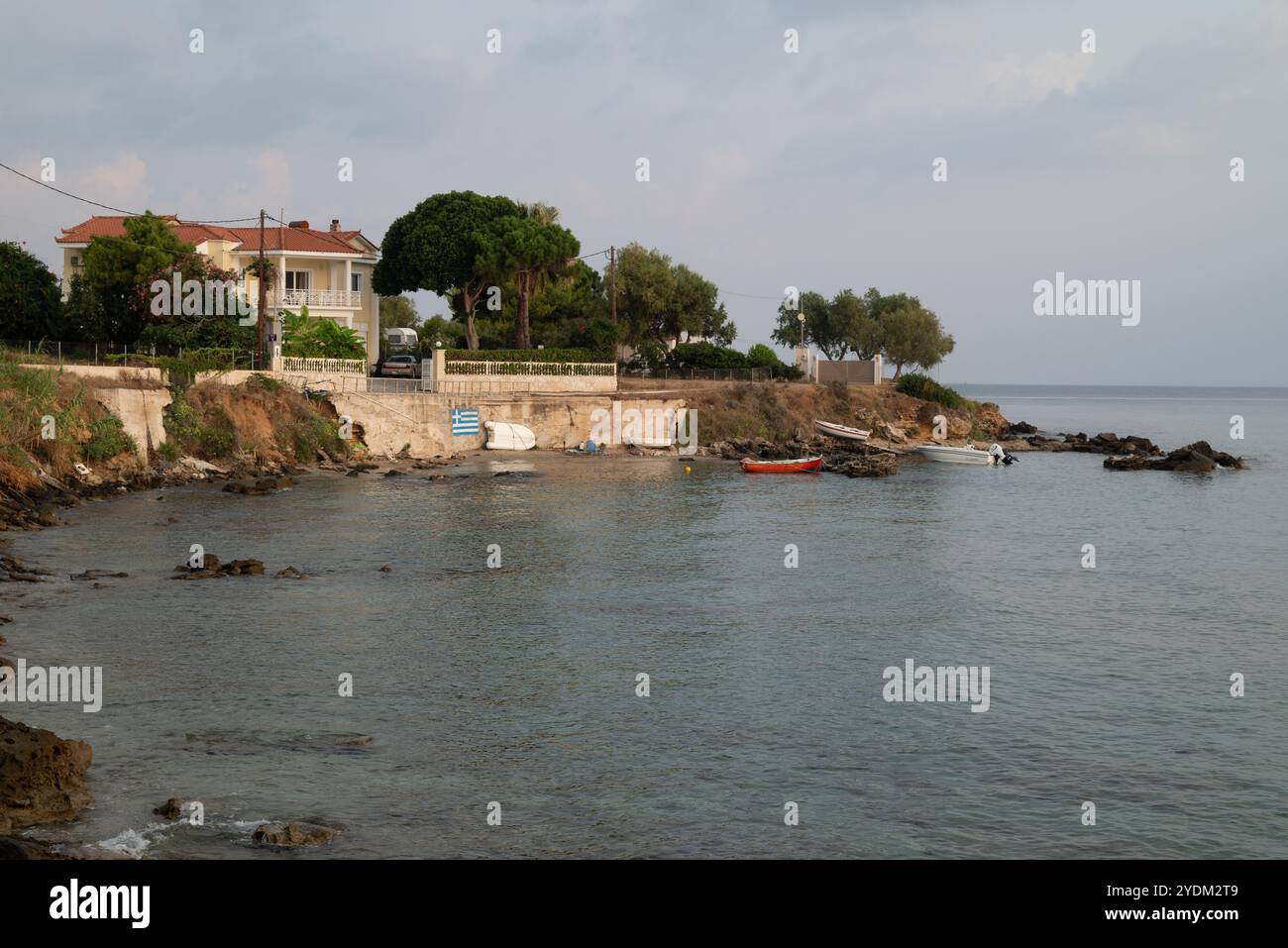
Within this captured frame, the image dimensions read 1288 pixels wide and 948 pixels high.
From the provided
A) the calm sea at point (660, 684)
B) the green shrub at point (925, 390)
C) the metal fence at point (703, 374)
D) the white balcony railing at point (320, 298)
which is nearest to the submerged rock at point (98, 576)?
the calm sea at point (660, 684)

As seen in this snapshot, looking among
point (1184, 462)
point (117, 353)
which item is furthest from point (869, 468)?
point (117, 353)

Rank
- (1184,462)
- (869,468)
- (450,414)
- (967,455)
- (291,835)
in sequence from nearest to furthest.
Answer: (291,835) → (450,414) → (869,468) → (1184,462) → (967,455)

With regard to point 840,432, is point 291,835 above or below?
below

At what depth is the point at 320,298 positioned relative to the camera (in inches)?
3061

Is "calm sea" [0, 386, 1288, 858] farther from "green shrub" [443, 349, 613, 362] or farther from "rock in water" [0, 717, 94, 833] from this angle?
"green shrub" [443, 349, 613, 362]

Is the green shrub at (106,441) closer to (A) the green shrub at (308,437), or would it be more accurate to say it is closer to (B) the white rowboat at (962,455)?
(A) the green shrub at (308,437)

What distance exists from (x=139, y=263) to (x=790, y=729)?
181ft

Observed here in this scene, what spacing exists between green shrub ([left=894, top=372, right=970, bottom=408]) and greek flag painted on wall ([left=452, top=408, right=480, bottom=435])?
36.5 m

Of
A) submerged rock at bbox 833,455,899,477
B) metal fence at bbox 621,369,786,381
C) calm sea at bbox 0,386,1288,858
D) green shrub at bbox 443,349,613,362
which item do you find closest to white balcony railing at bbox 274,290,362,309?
green shrub at bbox 443,349,613,362

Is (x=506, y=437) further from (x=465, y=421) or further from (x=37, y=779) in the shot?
(x=37, y=779)

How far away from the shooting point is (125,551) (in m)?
32.1

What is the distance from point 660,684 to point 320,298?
62584 mm

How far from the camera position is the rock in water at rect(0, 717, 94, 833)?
13.6 m
